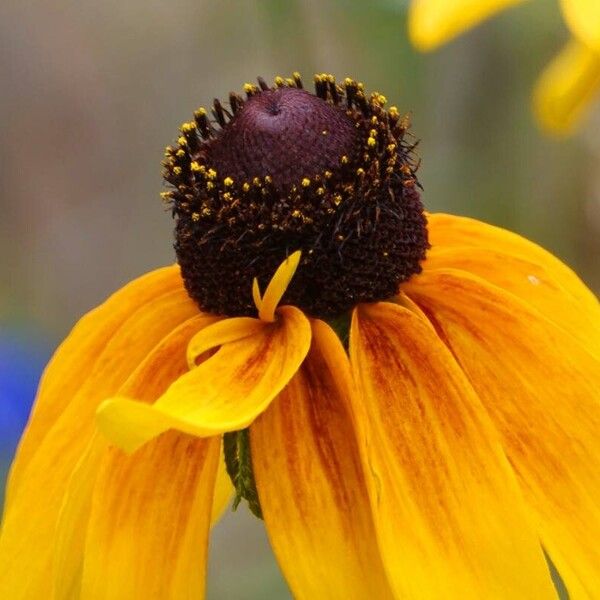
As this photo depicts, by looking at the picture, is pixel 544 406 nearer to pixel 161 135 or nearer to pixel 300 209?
pixel 300 209

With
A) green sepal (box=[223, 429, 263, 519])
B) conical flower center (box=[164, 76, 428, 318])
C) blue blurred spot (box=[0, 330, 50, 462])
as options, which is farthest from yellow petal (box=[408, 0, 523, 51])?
blue blurred spot (box=[0, 330, 50, 462])

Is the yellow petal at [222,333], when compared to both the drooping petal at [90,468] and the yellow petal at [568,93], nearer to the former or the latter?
the drooping petal at [90,468]

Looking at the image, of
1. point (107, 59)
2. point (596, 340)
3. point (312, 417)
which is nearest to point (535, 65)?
point (107, 59)

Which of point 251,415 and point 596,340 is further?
point 596,340

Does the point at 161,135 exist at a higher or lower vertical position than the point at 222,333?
lower

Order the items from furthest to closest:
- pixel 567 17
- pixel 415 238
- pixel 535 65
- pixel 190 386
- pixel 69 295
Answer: pixel 69 295 → pixel 535 65 → pixel 415 238 → pixel 190 386 → pixel 567 17

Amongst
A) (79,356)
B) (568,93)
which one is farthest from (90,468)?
(568,93)

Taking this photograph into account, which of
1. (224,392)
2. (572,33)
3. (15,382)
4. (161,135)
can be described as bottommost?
(15,382)

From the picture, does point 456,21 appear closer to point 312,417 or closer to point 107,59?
point 312,417
